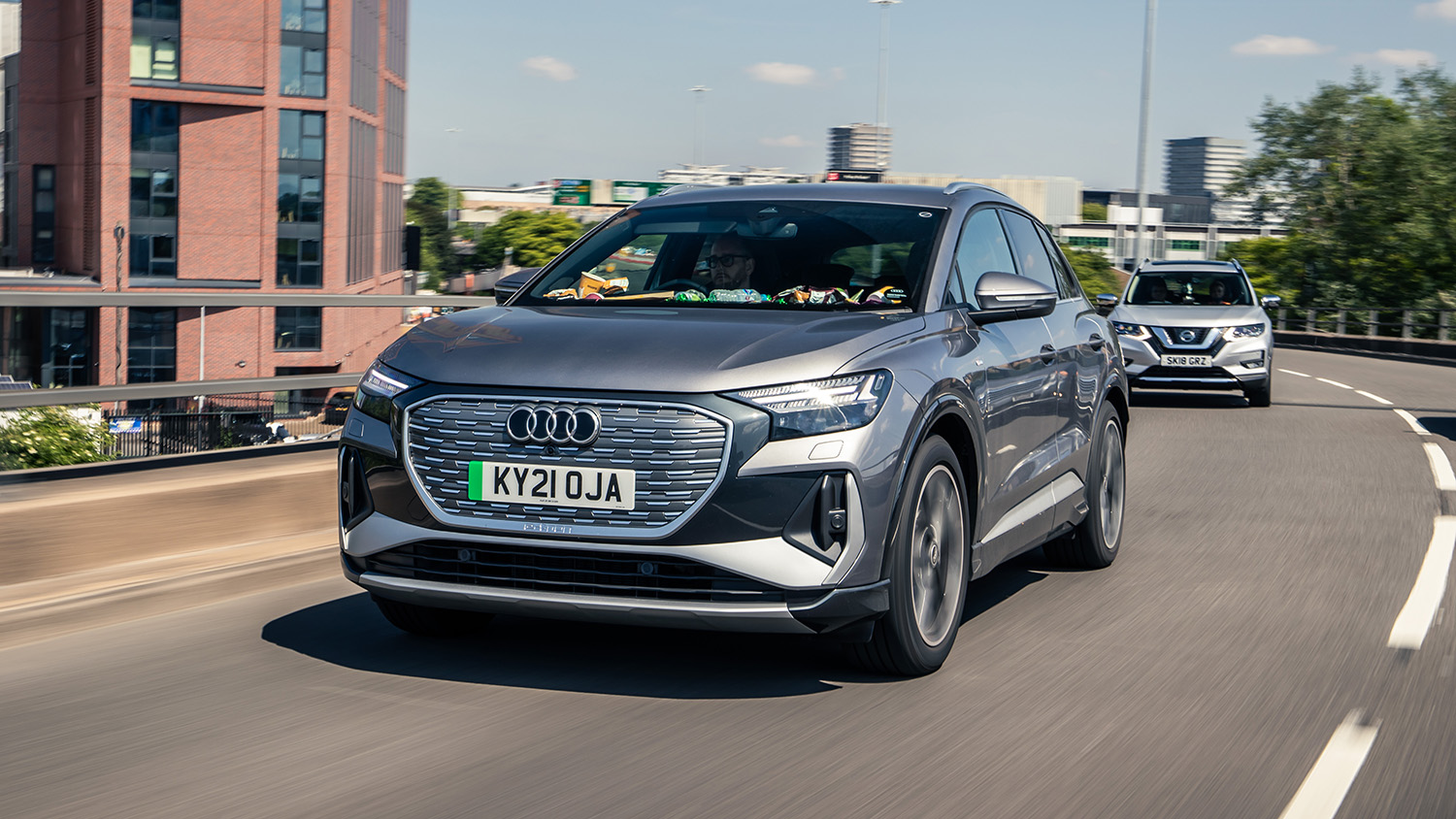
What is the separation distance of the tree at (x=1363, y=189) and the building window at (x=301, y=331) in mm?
44554

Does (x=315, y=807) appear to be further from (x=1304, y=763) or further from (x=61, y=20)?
(x=61, y=20)

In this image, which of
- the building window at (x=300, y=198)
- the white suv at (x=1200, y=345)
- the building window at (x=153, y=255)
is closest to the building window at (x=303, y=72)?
the building window at (x=300, y=198)

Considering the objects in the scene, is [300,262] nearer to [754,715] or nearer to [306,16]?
[306,16]

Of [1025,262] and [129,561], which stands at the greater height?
[1025,262]

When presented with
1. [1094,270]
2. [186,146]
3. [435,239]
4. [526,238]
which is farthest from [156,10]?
[435,239]

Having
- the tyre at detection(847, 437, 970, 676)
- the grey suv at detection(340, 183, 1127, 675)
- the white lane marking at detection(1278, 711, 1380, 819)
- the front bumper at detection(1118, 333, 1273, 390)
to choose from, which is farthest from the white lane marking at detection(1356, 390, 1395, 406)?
the white lane marking at detection(1278, 711, 1380, 819)

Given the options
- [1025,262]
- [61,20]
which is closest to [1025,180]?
[61,20]

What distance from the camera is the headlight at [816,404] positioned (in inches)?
170

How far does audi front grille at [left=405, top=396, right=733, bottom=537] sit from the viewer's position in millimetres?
4305

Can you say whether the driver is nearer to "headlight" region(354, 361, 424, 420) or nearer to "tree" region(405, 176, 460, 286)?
"headlight" region(354, 361, 424, 420)

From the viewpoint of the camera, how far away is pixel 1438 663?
5.34 m

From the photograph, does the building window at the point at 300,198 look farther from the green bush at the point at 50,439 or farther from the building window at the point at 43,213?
the green bush at the point at 50,439

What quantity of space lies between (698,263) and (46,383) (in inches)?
112

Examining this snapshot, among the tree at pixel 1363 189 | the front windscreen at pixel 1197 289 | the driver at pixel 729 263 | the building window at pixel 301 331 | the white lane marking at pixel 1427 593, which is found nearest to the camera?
the driver at pixel 729 263
